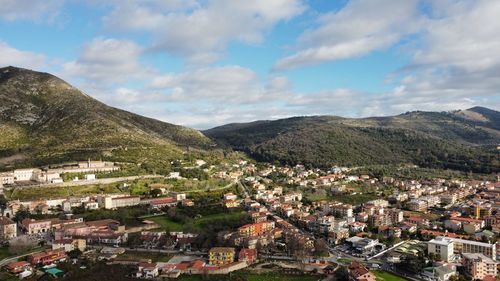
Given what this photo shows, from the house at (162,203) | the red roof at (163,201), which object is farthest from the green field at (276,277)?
the red roof at (163,201)

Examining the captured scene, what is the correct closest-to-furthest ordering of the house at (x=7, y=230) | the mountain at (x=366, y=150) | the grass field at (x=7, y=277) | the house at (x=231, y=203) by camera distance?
the grass field at (x=7, y=277)
the house at (x=7, y=230)
the house at (x=231, y=203)
the mountain at (x=366, y=150)

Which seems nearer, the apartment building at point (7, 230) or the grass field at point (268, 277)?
the grass field at point (268, 277)

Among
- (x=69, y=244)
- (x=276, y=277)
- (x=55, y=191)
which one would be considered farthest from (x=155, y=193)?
(x=276, y=277)

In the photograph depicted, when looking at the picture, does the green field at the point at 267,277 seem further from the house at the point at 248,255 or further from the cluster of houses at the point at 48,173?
the cluster of houses at the point at 48,173

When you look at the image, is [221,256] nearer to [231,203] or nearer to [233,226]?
[233,226]

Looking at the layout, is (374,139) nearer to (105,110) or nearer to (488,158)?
(488,158)

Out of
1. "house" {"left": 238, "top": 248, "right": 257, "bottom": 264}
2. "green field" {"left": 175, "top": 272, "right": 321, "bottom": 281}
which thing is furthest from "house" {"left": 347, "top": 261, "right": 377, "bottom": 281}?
"house" {"left": 238, "top": 248, "right": 257, "bottom": 264}
